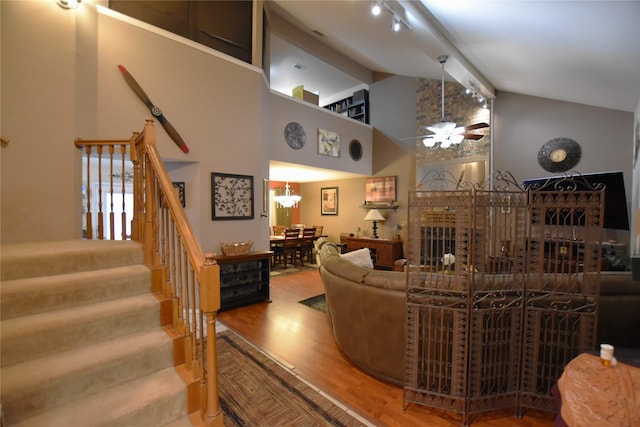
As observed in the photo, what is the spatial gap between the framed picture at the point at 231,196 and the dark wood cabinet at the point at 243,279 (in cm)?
63

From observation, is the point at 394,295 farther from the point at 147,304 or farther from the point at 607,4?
the point at 607,4

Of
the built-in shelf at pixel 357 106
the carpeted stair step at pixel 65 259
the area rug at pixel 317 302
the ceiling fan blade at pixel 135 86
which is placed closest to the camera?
the carpeted stair step at pixel 65 259

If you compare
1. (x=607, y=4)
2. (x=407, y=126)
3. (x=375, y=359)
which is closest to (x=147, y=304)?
(x=375, y=359)

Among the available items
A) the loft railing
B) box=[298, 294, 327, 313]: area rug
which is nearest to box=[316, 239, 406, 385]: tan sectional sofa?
the loft railing

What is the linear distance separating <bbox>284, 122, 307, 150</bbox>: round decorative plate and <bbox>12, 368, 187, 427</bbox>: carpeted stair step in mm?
4499

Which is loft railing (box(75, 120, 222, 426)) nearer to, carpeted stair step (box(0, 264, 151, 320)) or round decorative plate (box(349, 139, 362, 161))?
carpeted stair step (box(0, 264, 151, 320))

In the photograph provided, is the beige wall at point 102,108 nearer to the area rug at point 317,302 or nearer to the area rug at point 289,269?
the area rug at point 317,302

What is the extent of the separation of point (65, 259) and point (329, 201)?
667 cm

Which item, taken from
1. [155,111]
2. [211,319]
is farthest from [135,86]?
[211,319]

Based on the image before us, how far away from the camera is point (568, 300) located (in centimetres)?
195

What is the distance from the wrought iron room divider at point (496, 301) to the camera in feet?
6.32

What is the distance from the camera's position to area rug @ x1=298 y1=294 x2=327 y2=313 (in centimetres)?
405

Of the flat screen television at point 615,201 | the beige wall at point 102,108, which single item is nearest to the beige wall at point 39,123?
the beige wall at point 102,108

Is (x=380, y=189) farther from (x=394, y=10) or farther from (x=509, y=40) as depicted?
(x=394, y=10)
